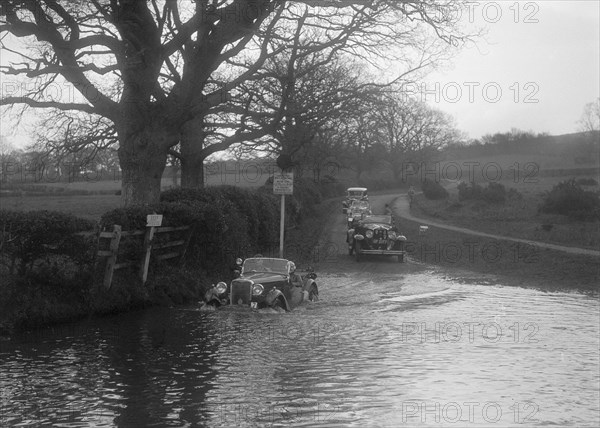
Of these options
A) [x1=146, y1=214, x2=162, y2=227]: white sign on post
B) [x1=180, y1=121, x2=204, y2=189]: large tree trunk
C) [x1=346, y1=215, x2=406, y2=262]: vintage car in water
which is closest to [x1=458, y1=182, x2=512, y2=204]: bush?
[x1=346, y1=215, x2=406, y2=262]: vintage car in water

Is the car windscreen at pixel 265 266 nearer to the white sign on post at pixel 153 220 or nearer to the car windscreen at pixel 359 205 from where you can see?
the white sign on post at pixel 153 220

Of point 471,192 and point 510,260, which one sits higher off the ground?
point 471,192

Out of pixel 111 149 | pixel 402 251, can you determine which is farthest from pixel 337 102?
pixel 111 149

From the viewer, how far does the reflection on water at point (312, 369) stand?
26.2ft

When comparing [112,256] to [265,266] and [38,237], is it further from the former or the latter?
[265,266]

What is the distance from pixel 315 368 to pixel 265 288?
5524mm

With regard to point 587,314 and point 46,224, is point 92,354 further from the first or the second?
point 587,314

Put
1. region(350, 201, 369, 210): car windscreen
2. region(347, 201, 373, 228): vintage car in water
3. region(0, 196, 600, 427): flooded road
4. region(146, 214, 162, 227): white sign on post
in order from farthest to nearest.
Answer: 1. region(350, 201, 369, 210): car windscreen
2. region(347, 201, 373, 228): vintage car in water
3. region(146, 214, 162, 227): white sign on post
4. region(0, 196, 600, 427): flooded road

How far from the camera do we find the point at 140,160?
2100cm

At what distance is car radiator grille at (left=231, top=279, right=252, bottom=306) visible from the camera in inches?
610

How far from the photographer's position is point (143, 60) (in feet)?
65.4

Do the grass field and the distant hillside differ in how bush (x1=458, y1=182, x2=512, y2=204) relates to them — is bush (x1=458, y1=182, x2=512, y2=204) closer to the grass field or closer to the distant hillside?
the grass field

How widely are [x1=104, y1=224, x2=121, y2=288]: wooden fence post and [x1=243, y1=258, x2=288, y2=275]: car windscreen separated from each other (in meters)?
3.07

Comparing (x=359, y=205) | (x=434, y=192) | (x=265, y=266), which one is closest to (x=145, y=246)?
(x=265, y=266)
